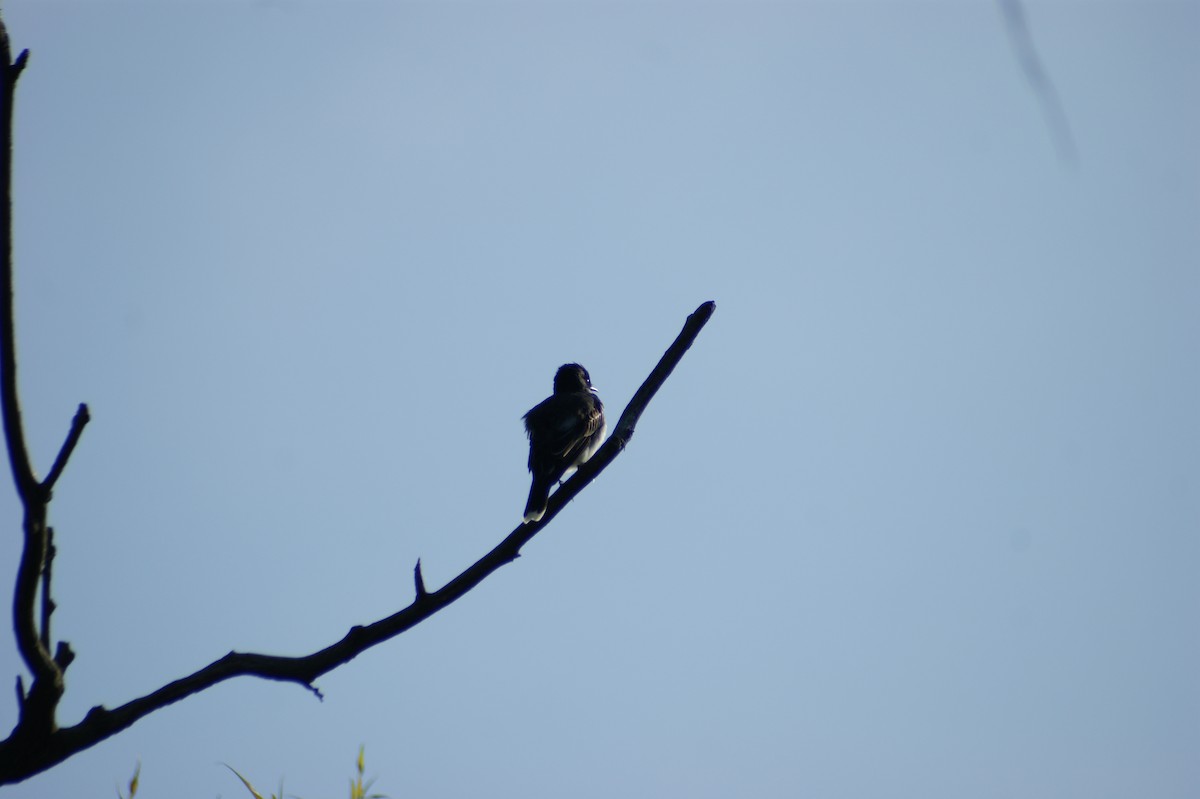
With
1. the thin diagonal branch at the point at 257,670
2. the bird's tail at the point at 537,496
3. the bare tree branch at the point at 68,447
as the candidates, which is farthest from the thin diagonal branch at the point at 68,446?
the bird's tail at the point at 537,496

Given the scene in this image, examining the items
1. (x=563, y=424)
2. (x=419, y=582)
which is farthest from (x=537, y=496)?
(x=419, y=582)

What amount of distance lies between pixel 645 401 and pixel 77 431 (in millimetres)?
2129

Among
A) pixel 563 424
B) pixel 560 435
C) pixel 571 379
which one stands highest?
pixel 571 379

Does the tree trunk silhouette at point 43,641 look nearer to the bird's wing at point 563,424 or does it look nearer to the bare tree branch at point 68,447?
the bare tree branch at point 68,447

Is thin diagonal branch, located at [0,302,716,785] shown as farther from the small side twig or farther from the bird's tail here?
the bird's tail

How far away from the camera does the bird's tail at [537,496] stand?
23.5 ft

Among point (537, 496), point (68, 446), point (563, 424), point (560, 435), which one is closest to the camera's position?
point (68, 446)

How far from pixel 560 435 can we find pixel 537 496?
948mm

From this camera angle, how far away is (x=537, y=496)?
767 cm

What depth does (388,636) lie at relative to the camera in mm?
3088

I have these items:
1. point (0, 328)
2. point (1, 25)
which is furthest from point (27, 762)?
point (1, 25)

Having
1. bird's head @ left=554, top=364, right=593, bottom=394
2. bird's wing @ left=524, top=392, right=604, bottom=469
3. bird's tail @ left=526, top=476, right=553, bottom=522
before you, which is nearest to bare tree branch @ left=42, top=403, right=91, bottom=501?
bird's tail @ left=526, top=476, right=553, bottom=522

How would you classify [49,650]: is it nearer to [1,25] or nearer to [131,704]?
[131,704]

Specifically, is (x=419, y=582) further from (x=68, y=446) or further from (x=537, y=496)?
(x=537, y=496)
